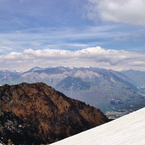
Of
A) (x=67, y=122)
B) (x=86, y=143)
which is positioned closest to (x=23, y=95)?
(x=67, y=122)

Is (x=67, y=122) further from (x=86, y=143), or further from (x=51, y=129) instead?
(x=86, y=143)

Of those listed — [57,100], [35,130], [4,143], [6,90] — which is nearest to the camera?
[4,143]

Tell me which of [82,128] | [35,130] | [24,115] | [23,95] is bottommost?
[82,128]

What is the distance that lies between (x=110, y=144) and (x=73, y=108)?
85.0 m

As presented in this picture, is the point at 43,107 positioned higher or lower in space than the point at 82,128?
higher

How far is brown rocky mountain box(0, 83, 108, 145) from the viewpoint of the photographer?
61.8 meters

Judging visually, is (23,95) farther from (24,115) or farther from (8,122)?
(8,122)

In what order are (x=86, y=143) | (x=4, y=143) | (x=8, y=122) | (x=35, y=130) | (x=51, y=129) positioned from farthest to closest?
(x=51, y=129) < (x=35, y=130) < (x=8, y=122) < (x=4, y=143) < (x=86, y=143)

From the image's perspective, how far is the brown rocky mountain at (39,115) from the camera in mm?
61781

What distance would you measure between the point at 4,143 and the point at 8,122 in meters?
12.3

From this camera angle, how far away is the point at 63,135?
74188 millimetres

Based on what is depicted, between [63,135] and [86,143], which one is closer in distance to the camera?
[86,143]

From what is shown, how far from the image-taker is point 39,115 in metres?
77.2

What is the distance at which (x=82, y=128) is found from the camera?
3280 inches
